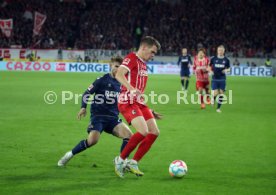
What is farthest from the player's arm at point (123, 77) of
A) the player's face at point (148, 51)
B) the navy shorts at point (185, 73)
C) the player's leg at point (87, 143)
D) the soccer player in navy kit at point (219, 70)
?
the navy shorts at point (185, 73)

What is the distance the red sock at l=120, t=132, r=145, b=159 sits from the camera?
754cm

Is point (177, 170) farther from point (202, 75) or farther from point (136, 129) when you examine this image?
point (202, 75)

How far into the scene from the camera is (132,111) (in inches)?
298

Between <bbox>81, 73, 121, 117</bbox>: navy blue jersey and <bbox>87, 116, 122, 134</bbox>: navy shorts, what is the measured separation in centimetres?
7

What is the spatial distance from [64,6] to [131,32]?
8.29m

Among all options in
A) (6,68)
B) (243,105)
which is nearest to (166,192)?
(243,105)

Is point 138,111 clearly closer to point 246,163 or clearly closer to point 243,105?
point 246,163

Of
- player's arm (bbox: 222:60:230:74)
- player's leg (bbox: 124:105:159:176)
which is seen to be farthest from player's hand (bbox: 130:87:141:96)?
player's arm (bbox: 222:60:230:74)

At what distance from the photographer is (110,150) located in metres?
9.95

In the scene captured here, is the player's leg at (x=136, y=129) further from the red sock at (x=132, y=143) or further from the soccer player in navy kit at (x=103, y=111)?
the soccer player in navy kit at (x=103, y=111)

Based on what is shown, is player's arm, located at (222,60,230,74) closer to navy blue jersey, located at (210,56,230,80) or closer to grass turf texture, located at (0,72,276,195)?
navy blue jersey, located at (210,56,230,80)

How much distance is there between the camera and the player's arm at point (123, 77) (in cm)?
722

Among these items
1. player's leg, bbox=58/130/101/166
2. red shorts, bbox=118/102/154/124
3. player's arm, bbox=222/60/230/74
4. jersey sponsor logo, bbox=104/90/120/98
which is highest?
jersey sponsor logo, bbox=104/90/120/98

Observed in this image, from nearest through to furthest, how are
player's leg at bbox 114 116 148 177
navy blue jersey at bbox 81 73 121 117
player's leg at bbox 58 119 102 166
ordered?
1. player's leg at bbox 114 116 148 177
2. player's leg at bbox 58 119 102 166
3. navy blue jersey at bbox 81 73 121 117
